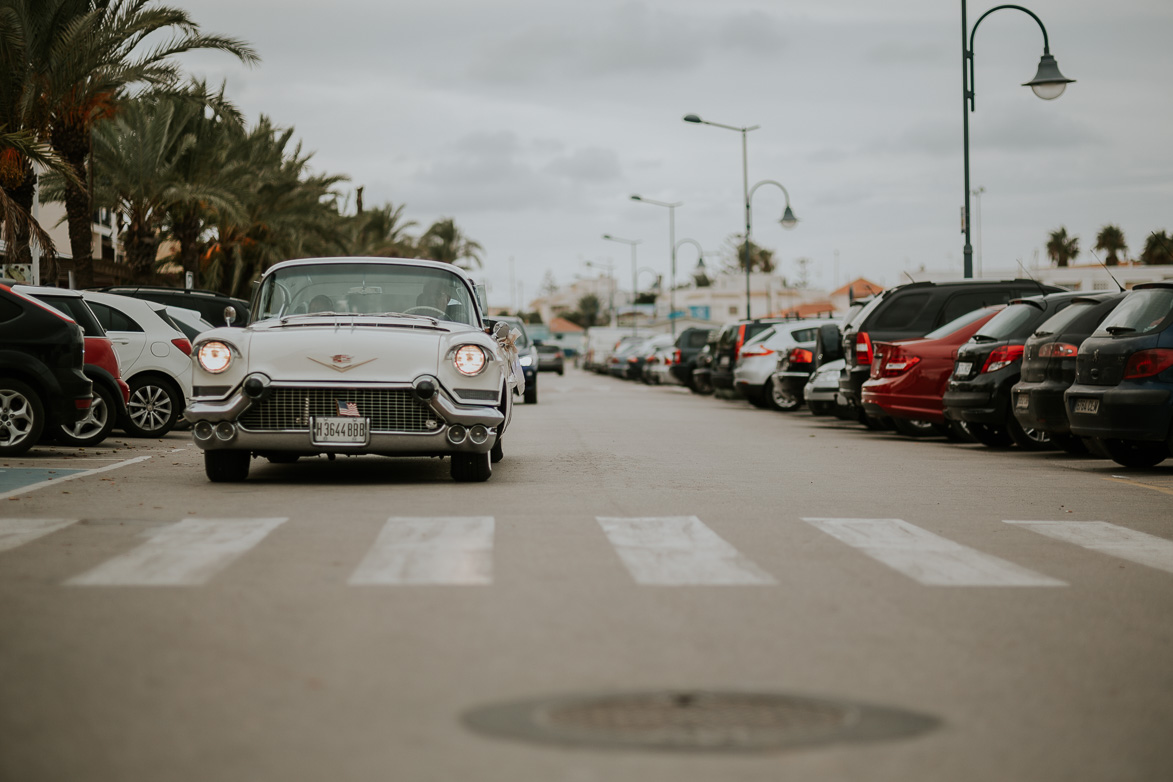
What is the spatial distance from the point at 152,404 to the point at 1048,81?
15.5 meters

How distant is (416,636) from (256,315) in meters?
6.92

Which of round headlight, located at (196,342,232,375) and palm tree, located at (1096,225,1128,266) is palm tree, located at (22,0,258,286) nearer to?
round headlight, located at (196,342,232,375)

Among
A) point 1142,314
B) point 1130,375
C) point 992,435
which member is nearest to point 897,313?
point 992,435

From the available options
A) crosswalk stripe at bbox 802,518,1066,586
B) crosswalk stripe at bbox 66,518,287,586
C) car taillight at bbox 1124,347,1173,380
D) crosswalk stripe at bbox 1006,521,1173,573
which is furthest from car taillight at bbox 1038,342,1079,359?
crosswalk stripe at bbox 66,518,287,586

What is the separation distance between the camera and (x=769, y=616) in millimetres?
5949

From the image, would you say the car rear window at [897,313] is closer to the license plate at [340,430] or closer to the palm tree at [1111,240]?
the license plate at [340,430]

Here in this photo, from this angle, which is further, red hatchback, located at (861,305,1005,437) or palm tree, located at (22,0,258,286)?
palm tree, located at (22,0,258,286)

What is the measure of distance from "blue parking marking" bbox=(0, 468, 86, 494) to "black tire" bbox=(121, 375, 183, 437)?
490 cm

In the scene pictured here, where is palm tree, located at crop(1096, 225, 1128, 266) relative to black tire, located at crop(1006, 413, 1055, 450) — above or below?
above

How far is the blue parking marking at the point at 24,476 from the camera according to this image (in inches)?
428

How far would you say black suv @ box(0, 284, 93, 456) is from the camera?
13.1 m

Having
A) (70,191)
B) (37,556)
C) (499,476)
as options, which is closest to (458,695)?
(37,556)

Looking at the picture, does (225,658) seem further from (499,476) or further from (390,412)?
(499,476)

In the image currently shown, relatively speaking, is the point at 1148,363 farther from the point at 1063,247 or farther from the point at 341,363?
the point at 1063,247
